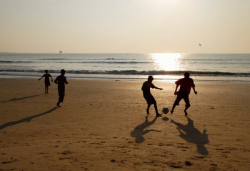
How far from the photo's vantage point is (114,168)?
392 cm

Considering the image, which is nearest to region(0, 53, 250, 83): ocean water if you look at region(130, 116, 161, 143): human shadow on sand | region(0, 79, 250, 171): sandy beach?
region(0, 79, 250, 171): sandy beach

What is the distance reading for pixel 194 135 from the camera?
583 cm

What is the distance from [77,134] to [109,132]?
0.87 m

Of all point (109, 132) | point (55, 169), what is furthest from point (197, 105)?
point (55, 169)

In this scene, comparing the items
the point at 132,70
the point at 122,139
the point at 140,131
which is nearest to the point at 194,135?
the point at 140,131

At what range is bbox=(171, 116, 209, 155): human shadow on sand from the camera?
195 inches

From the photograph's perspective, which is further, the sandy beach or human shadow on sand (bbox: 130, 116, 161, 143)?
human shadow on sand (bbox: 130, 116, 161, 143)

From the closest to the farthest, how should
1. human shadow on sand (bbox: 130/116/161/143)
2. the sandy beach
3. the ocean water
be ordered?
the sandy beach
human shadow on sand (bbox: 130/116/161/143)
the ocean water

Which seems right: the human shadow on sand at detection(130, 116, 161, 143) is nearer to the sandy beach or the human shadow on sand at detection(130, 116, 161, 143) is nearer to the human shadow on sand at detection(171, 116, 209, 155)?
the sandy beach

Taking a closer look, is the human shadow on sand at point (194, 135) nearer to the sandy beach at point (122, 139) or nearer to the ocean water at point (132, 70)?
the sandy beach at point (122, 139)

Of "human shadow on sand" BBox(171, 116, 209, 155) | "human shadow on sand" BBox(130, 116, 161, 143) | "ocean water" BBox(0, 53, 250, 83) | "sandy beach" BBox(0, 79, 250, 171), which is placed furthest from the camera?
"ocean water" BBox(0, 53, 250, 83)

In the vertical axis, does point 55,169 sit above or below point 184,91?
below

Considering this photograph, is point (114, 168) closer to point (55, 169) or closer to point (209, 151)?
point (55, 169)

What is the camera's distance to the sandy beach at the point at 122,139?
4105mm
